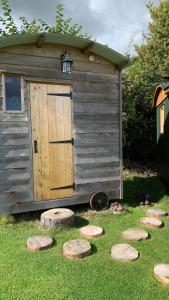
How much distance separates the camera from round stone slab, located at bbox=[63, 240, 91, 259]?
394cm

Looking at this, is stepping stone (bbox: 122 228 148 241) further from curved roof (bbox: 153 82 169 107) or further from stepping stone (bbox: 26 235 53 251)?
curved roof (bbox: 153 82 169 107)

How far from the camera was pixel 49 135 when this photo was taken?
5.39 m

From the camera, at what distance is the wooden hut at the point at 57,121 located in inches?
200

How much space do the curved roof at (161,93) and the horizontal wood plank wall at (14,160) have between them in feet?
11.3

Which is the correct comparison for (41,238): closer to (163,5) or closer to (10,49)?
(10,49)

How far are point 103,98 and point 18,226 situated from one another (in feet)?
9.10

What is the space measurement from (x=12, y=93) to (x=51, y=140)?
1022 mm

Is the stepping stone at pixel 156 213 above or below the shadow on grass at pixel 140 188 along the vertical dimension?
below

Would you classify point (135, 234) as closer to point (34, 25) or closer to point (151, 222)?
point (151, 222)

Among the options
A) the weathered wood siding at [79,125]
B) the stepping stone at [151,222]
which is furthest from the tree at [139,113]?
the stepping stone at [151,222]

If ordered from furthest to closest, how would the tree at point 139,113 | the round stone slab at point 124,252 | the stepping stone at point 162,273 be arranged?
the tree at point 139,113 < the round stone slab at point 124,252 < the stepping stone at point 162,273

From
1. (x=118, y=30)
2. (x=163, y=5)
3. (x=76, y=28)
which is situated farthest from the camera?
(x=118, y=30)

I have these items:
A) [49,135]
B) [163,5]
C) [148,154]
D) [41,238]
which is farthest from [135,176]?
[163,5]

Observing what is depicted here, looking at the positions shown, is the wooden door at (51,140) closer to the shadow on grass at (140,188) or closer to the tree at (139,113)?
the shadow on grass at (140,188)
